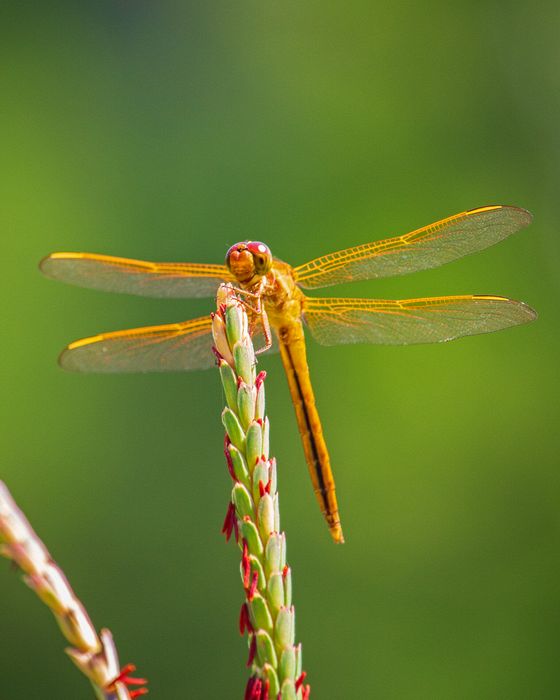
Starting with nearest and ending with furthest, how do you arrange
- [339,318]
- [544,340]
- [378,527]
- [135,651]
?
[339,318] → [135,651] → [378,527] → [544,340]

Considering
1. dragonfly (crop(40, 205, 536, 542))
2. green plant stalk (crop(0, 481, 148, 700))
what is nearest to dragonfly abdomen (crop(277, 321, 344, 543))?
dragonfly (crop(40, 205, 536, 542))

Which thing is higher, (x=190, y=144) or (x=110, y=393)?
(x=190, y=144)

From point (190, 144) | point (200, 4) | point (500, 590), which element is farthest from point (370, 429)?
point (200, 4)

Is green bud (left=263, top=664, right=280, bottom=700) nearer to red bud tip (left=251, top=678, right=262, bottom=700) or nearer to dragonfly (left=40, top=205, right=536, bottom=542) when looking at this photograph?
red bud tip (left=251, top=678, right=262, bottom=700)

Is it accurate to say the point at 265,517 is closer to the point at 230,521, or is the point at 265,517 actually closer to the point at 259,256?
the point at 230,521

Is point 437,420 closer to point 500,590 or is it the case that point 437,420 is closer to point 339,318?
point 500,590

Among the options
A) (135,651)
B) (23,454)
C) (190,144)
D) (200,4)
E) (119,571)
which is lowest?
(135,651)
